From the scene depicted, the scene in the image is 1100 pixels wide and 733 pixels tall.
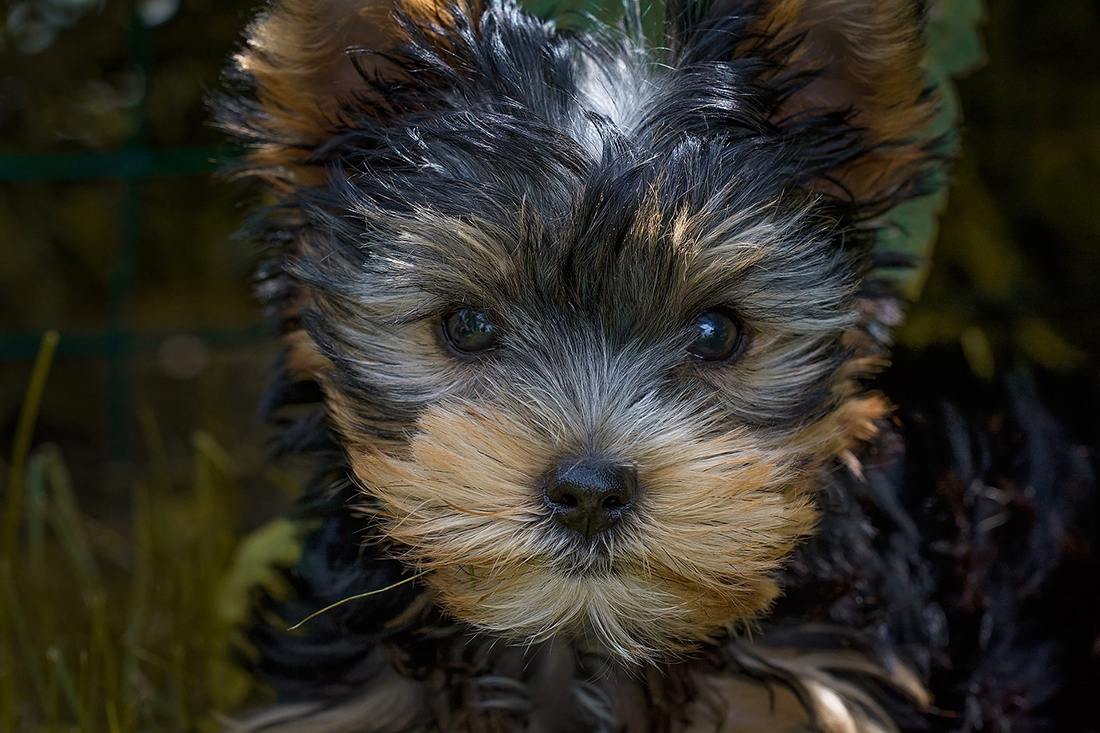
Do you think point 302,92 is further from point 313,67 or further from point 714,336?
point 714,336

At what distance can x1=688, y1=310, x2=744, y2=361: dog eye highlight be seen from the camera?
2084 millimetres

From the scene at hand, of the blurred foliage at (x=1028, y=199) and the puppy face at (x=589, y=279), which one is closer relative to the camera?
the puppy face at (x=589, y=279)

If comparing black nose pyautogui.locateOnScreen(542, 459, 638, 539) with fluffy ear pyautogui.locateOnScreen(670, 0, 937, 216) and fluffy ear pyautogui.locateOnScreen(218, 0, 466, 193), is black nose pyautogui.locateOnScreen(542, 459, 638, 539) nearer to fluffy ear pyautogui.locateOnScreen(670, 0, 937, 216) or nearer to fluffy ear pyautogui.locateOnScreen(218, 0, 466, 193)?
fluffy ear pyautogui.locateOnScreen(670, 0, 937, 216)

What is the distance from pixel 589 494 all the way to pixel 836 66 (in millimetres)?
1054

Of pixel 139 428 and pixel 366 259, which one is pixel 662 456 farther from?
pixel 139 428

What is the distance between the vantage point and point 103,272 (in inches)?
201

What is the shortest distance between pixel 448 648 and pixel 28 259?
11.2 ft

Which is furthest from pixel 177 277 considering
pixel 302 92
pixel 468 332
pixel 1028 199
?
pixel 1028 199

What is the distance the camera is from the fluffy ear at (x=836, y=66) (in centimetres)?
215

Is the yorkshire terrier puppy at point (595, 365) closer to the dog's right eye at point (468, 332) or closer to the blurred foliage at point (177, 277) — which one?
the dog's right eye at point (468, 332)

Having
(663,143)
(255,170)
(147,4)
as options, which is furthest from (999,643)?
(147,4)

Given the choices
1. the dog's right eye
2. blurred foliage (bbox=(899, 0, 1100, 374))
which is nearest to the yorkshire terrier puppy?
the dog's right eye

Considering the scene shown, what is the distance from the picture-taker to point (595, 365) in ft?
6.64

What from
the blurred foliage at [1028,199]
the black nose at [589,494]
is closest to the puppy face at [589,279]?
the black nose at [589,494]
